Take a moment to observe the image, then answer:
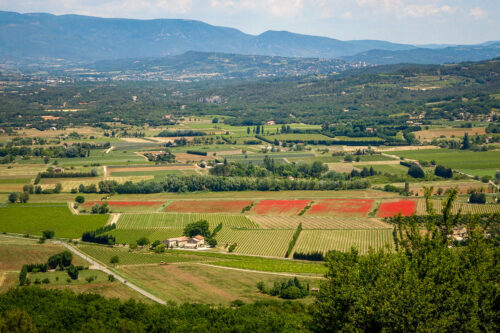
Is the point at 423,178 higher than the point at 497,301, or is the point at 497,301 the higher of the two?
the point at 497,301

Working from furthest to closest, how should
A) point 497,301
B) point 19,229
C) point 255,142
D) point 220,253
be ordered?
1. point 255,142
2. point 19,229
3. point 220,253
4. point 497,301

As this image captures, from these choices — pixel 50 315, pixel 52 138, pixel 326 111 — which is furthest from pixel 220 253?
pixel 326 111

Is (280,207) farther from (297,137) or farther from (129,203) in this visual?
(297,137)

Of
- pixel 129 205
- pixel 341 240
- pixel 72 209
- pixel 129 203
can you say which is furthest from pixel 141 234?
pixel 341 240

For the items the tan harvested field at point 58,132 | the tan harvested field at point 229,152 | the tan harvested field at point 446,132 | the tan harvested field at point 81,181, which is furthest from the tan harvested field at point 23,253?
the tan harvested field at point 446,132

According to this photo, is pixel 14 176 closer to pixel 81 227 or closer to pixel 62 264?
pixel 81 227

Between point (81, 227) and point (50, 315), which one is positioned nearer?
point (50, 315)
